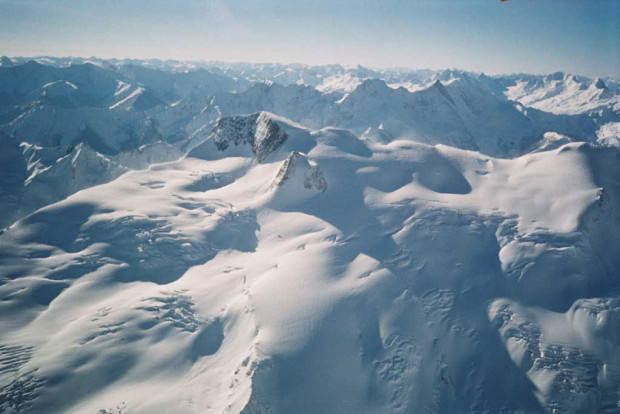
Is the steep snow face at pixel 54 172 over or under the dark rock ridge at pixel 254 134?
under

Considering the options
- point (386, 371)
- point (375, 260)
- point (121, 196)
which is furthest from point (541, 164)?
point (121, 196)

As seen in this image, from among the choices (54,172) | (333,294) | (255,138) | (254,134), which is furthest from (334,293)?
(54,172)

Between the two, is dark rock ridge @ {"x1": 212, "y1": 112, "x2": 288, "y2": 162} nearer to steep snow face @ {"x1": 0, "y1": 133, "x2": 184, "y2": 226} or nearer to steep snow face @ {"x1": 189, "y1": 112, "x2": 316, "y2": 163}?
steep snow face @ {"x1": 189, "y1": 112, "x2": 316, "y2": 163}

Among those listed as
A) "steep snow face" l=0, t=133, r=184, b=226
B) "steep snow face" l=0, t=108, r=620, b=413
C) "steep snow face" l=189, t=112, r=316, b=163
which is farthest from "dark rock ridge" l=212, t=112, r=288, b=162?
"steep snow face" l=0, t=133, r=184, b=226

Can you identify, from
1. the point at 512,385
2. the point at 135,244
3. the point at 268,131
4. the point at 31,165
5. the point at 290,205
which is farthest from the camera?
the point at 31,165

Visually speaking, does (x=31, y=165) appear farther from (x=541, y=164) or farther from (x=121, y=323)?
(x=541, y=164)

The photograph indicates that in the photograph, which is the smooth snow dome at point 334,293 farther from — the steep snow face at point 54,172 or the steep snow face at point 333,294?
the steep snow face at point 54,172

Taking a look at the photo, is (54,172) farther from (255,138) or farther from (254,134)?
(255,138)

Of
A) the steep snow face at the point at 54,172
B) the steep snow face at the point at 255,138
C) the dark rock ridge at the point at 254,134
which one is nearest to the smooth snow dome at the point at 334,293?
the steep snow face at the point at 255,138
